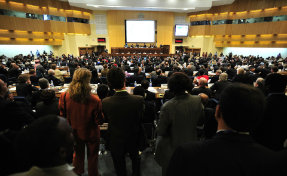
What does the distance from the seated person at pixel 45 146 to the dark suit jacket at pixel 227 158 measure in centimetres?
63

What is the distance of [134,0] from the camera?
18484 mm

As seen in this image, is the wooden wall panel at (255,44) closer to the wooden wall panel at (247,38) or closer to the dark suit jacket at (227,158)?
the wooden wall panel at (247,38)

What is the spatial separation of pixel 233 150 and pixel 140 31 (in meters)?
24.5

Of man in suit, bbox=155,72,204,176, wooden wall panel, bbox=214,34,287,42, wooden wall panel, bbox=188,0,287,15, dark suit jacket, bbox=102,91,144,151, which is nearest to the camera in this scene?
man in suit, bbox=155,72,204,176

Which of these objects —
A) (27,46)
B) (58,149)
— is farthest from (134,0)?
(58,149)

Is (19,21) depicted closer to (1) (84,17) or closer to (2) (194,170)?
(1) (84,17)

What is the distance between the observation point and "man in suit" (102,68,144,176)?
2.03 meters

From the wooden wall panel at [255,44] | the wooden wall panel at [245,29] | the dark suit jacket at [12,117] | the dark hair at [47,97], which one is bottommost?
the dark hair at [47,97]

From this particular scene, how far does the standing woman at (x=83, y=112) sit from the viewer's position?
2.12m

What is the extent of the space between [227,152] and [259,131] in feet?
5.35

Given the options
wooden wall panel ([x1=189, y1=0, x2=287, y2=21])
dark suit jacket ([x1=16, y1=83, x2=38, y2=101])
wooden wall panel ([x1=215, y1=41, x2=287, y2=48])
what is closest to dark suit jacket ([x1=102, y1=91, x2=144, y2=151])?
dark suit jacket ([x1=16, y1=83, x2=38, y2=101])

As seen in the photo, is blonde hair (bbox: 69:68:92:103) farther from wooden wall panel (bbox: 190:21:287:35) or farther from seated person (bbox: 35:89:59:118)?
wooden wall panel (bbox: 190:21:287:35)

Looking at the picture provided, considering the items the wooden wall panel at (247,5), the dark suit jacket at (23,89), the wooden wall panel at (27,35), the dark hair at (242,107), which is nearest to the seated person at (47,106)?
the dark suit jacket at (23,89)

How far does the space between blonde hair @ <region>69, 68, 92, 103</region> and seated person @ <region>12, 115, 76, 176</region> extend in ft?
4.02
